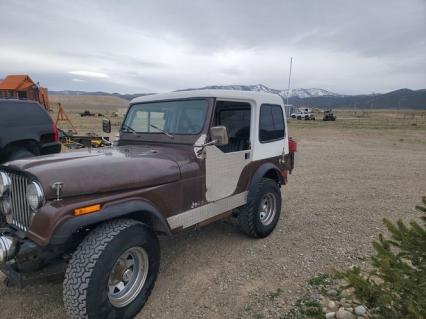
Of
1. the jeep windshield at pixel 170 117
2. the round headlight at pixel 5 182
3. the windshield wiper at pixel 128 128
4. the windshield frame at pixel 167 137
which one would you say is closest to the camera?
the round headlight at pixel 5 182

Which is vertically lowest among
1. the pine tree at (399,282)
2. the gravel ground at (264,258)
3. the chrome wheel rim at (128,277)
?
the gravel ground at (264,258)

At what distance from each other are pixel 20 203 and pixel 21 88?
57.5 ft

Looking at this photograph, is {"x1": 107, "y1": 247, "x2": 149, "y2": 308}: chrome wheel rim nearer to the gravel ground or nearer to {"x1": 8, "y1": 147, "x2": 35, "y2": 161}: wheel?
the gravel ground

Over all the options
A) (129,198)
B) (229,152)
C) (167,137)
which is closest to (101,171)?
(129,198)

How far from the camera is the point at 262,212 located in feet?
15.6

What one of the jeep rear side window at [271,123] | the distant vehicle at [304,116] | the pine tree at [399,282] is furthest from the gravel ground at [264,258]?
the distant vehicle at [304,116]

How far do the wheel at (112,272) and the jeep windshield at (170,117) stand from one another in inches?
55.6

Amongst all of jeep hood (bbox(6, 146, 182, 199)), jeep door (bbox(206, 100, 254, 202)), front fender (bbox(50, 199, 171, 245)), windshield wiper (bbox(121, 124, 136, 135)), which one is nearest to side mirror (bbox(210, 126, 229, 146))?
jeep door (bbox(206, 100, 254, 202))

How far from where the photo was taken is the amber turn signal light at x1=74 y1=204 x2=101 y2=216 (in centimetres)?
247

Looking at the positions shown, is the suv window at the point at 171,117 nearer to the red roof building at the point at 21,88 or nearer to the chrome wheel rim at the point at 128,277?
the chrome wheel rim at the point at 128,277

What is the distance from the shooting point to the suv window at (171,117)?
149 inches

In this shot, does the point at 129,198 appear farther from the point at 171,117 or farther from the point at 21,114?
the point at 21,114

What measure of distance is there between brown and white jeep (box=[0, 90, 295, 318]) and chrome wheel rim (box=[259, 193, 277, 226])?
1.07 feet

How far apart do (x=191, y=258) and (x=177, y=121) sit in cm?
175
